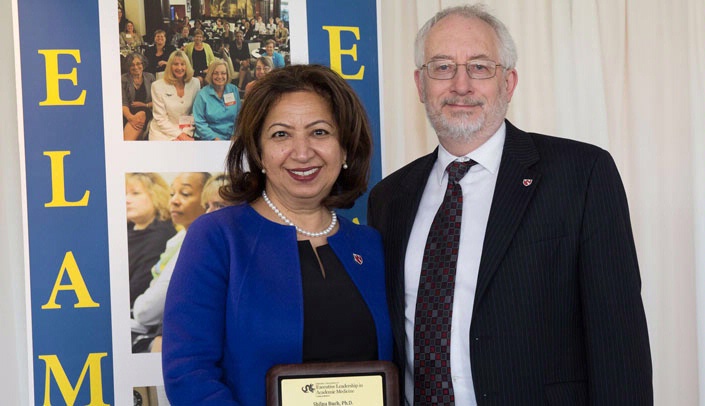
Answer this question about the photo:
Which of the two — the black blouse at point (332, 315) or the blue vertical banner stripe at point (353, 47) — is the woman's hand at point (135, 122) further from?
the black blouse at point (332, 315)

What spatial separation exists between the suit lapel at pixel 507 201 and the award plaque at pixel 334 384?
300 millimetres

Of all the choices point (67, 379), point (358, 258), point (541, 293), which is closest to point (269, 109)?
point (358, 258)

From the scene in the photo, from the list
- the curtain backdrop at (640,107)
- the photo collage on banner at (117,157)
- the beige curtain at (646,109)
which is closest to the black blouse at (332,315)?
the photo collage on banner at (117,157)

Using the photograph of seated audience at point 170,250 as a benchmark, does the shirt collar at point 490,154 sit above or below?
above

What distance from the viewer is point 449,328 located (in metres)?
2.04

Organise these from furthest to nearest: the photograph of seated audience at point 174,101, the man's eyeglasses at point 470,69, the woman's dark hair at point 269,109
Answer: the photograph of seated audience at point 174,101, the man's eyeglasses at point 470,69, the woman's dark hair at point 269,109

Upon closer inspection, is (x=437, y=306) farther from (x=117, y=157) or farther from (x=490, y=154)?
(x=117, y=157)

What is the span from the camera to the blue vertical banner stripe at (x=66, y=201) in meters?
2.54

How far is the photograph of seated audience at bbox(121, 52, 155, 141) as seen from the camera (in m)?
2.61

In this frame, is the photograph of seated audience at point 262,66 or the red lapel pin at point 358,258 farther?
the photograph of seated audience at point 262,66

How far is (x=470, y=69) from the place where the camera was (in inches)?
88.2

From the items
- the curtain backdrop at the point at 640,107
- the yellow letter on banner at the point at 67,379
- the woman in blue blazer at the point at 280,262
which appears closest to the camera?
the woman in blue blazer at the point at 280,262

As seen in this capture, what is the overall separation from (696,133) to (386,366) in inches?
83.5

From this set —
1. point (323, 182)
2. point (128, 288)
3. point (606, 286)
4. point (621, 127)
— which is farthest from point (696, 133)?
point (128, 288)
